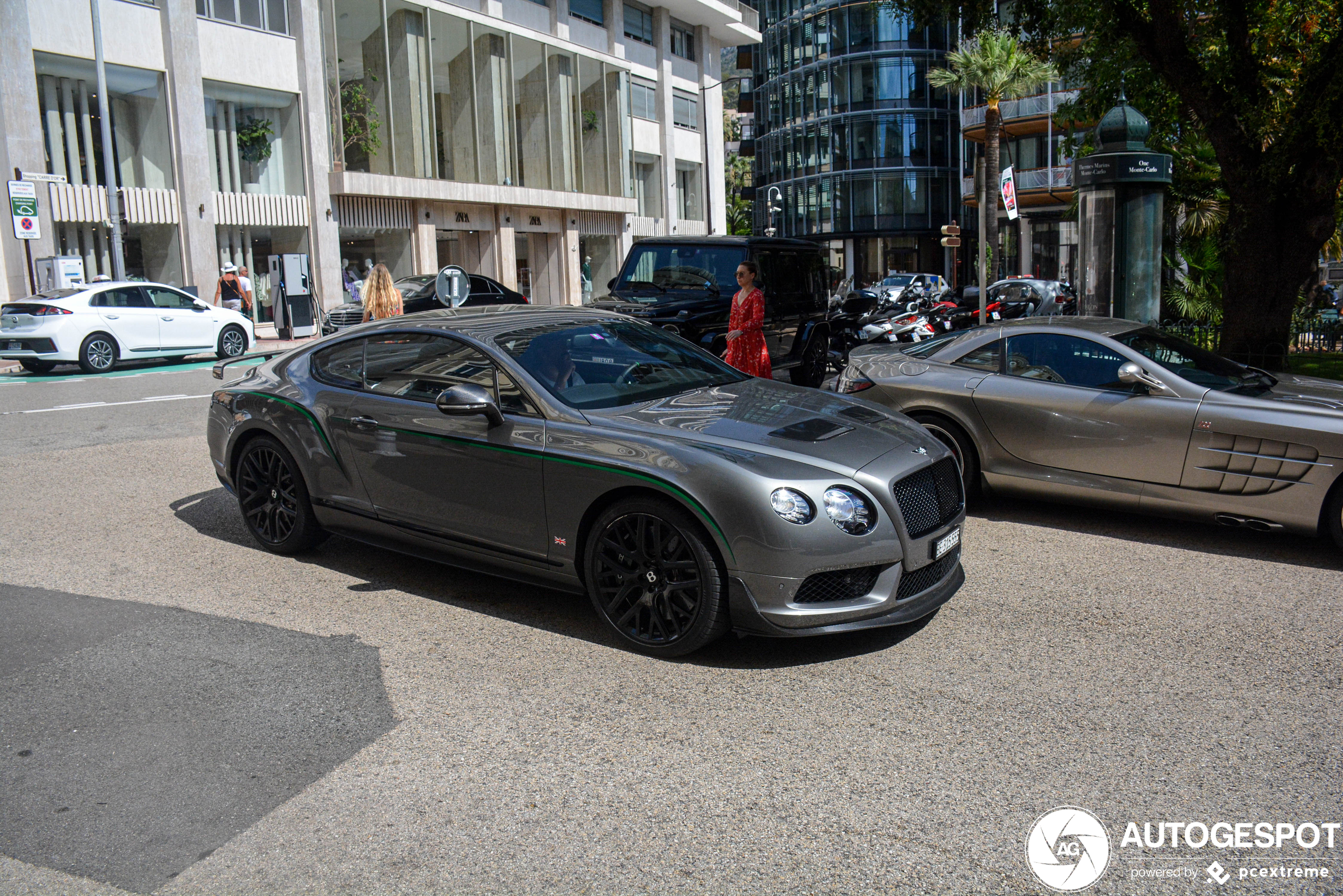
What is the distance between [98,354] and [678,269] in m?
11.7

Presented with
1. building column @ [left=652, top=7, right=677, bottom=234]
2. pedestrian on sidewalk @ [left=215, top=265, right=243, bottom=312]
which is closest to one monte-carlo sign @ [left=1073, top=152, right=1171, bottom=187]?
pedestrian on sidewalk @ [left=215, top=265, right=243, bottom=312]

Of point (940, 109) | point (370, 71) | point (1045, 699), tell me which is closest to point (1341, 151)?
point (1045, 699)

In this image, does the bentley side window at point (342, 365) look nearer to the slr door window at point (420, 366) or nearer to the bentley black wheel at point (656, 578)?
the slr door window at point (420, 366)

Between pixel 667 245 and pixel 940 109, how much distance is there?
185 ft

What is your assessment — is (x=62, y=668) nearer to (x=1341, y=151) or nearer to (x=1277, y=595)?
(x=1277, y=595)

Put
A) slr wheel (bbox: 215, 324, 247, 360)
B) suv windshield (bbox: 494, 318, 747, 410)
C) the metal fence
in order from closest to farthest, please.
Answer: suv windshield (bbox: 494, 318, 747, 410)
the metal fence
slr wheel (bbox: 215, 324, 247, 360)

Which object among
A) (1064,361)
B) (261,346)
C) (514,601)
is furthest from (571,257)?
(514,601)

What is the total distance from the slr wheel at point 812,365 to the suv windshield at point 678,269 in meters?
1.69

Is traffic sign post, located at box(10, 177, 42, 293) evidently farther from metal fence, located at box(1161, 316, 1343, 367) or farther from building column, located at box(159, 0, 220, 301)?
metal fence, located at box(1161, 316, 1343, 367)

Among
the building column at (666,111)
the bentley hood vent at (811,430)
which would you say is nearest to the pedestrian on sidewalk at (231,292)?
the bentley hood vent at (811,430)

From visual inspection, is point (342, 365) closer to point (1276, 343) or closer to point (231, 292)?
point (1276, 343)

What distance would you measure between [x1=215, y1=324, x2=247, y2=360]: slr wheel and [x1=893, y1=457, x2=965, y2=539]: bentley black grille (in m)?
18.3

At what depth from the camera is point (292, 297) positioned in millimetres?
26922

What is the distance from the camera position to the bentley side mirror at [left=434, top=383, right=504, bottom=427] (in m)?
5.22
